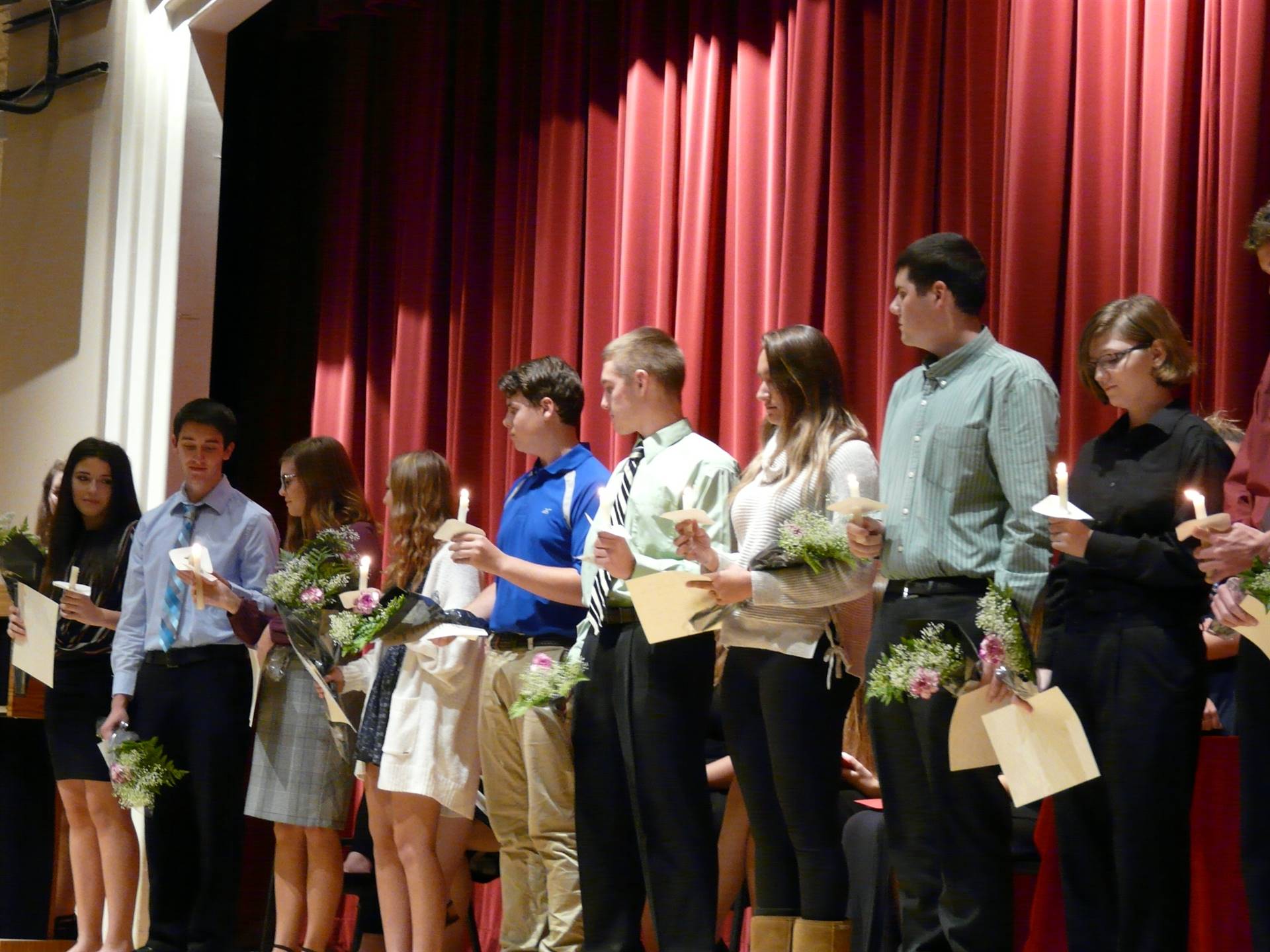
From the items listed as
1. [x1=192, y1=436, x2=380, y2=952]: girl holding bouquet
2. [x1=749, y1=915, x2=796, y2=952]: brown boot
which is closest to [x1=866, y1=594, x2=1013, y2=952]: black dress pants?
[x1=749, y1=915, x2=796, y2=952]: brown boot

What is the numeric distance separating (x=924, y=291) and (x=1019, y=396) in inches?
13.4

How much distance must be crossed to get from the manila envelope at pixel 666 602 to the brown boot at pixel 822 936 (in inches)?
26.7

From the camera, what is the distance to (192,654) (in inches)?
193

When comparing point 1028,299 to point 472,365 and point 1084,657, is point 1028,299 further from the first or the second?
point 472,365

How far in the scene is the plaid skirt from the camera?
15.4 feet

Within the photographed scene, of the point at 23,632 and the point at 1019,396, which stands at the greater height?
the point at 1019,396

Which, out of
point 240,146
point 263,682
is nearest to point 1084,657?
point 263,682

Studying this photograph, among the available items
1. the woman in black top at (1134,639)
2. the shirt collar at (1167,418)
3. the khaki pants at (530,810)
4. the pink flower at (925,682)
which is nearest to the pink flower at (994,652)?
the pink flower at (925,682)

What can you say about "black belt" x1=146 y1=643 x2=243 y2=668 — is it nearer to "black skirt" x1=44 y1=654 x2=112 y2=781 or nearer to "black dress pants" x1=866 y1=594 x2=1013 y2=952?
"black skirt" x1=44 y1=654 x2=112 y2=781

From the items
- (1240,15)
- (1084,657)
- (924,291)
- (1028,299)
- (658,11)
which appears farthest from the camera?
(658,11)

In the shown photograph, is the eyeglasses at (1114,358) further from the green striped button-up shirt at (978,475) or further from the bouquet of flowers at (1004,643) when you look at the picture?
the bouquet of flowers at (1004,643)

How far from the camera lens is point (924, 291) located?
3.38 metres

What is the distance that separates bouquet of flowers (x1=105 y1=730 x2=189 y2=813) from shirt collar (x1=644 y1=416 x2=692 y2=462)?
194cm

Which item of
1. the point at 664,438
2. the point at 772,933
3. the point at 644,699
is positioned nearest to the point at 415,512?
the point at 664,438
